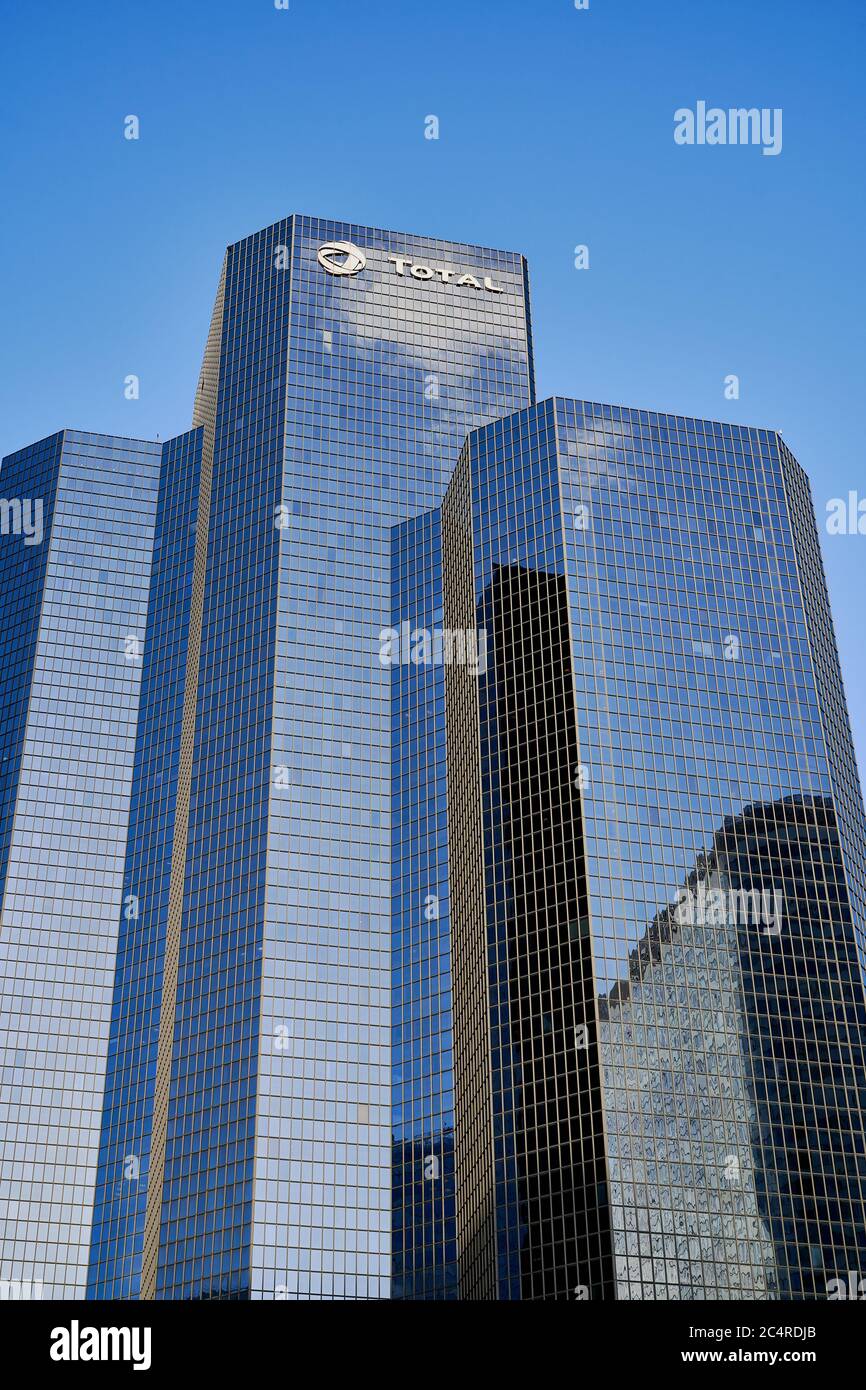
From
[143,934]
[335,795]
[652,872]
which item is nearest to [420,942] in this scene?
[335,795]

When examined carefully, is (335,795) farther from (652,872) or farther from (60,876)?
(652,872)

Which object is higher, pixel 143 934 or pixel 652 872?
pixel 143 934

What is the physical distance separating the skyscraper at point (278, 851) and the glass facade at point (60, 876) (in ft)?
10.7

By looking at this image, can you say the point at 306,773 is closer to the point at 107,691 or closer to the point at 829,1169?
the point at 107,691

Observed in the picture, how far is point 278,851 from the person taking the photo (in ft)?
528

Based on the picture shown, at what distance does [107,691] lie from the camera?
190m

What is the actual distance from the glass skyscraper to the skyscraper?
1.37 ft

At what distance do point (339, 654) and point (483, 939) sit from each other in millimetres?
47699

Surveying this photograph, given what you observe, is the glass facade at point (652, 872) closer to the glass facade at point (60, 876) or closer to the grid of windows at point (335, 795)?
the grid of windows at point (335, 795)

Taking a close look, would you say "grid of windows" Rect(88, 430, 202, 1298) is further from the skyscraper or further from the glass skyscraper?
the glass skyscraper

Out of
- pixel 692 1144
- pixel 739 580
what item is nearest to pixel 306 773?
pixel 739 580

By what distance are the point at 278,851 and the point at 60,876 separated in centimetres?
3211

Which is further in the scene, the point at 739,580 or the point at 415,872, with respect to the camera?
the point at 415,872
